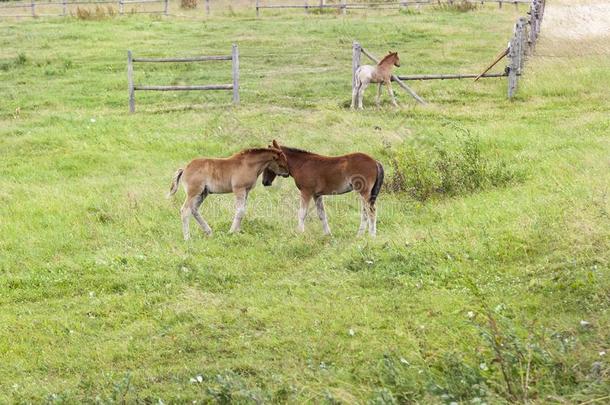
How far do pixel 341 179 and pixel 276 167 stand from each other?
0.90 meters

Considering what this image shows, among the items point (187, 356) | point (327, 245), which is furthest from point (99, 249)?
point (187, 356)

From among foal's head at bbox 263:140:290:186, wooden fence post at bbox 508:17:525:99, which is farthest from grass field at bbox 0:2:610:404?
foal's head at bbox 263:140:290:186

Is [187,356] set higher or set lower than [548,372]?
lower

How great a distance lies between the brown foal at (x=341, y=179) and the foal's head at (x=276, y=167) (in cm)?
13

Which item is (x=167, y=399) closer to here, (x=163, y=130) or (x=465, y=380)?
(x=465, y=380)

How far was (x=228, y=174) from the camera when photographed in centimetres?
→ 1129

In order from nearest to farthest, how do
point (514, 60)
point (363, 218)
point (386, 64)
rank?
point (363, 218) < point (514, 60) < point (386, 64)

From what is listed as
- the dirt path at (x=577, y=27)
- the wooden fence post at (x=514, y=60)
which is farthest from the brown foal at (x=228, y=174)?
the dirt path at (x=577, y=27)

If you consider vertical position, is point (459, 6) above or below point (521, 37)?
below

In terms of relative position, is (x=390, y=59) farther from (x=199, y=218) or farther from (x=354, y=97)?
(x=199, y=218)

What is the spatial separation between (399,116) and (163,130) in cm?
483

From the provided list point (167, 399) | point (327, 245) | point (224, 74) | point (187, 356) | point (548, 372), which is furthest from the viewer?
point (224, 74)

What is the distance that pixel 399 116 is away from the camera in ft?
60.9

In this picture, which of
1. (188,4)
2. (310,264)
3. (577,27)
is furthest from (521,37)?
(188,4)
